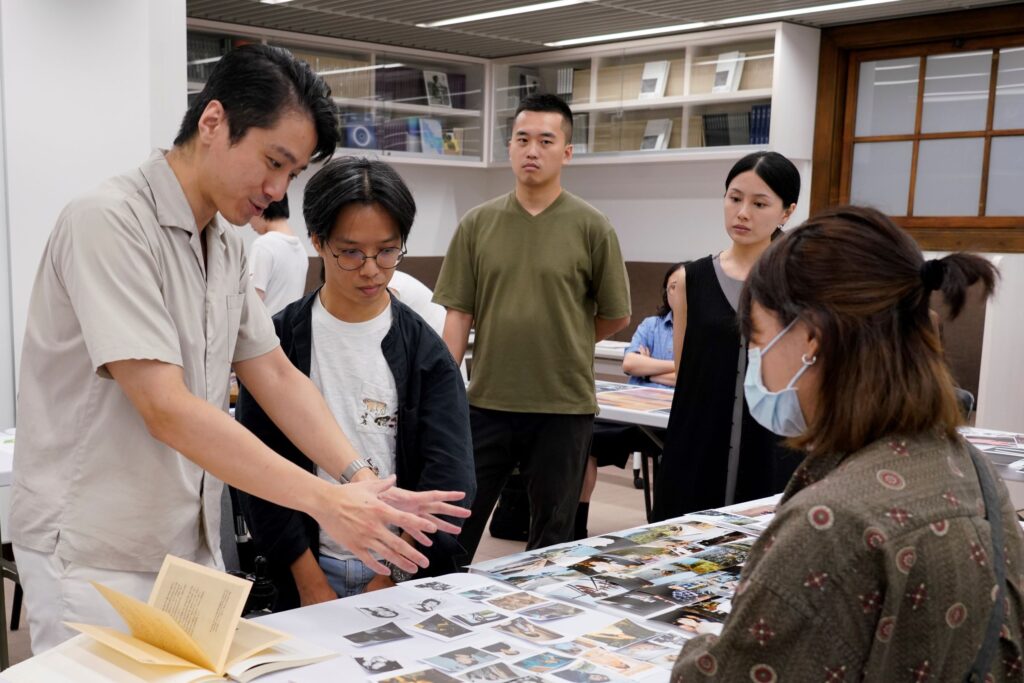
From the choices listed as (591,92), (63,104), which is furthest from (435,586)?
(591,92)

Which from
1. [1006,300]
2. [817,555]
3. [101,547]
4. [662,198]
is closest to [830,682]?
[817,555]

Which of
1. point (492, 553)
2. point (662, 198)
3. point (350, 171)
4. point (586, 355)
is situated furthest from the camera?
point (662, 198)

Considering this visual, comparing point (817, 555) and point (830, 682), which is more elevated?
point (817, 555)

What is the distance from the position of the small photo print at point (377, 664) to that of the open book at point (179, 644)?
2.1 inches

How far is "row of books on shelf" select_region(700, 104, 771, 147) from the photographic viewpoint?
20.8ft

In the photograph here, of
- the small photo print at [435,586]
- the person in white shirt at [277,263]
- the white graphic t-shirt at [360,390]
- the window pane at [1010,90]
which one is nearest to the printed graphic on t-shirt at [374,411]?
the white graphic t-shirt at [360,390]

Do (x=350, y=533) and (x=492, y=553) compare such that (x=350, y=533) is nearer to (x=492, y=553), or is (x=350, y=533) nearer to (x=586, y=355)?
(x=586, y=355)

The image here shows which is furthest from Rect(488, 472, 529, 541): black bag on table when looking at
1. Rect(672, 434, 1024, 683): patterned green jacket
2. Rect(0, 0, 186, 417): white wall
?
Rect(672, 434, 1024, 683): patterned green jacket

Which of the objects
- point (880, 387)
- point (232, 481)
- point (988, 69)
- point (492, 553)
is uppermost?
point (988, 69)

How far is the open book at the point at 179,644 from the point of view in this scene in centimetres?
138

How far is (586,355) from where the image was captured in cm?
331

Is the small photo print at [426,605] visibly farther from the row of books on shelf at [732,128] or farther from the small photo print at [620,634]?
the row of books on shelf at [732,128]

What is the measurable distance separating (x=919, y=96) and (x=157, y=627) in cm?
591

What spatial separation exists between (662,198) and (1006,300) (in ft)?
9.63
